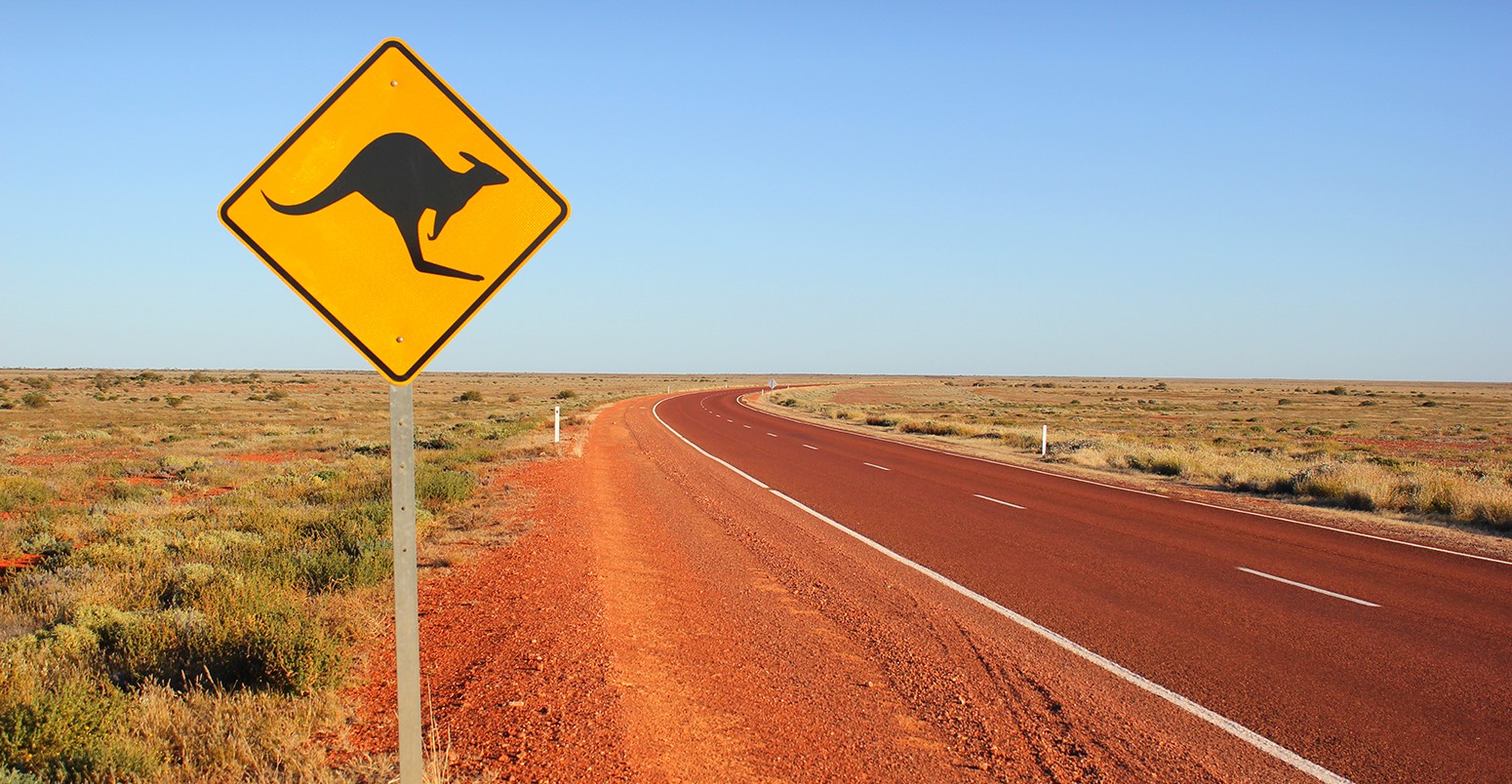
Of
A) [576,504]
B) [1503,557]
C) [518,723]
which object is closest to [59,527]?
[576,504]

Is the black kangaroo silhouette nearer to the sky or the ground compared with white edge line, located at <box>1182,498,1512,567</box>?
nearer to the sky

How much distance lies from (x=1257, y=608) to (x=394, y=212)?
797 cm

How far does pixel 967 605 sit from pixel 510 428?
80.4ft

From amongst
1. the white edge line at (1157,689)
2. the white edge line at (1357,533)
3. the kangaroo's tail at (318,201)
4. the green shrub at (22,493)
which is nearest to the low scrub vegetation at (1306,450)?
the white edge line at (1357,533)

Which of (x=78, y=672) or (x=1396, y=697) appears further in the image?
(x=1396, y=697)

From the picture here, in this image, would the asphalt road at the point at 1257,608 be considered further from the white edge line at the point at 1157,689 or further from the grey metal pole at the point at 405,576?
the grey metal pole at the point at 405,576

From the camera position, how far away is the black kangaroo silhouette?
2.78m

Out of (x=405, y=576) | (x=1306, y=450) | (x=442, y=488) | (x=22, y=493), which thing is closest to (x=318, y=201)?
(x=405, y=576)

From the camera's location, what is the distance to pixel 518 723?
4.54 metres

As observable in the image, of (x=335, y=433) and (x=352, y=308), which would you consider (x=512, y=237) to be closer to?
(x=352, y=308)

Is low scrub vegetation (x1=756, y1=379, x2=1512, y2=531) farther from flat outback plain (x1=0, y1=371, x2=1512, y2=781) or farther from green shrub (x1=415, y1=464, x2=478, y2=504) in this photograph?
green shrub (x1=415, y1=464, x2=478, y2=504)

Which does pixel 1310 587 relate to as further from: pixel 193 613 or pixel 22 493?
pixel 22 493

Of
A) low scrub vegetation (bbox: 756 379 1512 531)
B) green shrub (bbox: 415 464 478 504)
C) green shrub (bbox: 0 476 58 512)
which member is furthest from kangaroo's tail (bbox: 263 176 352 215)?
low scrub vegetation (bbox: 756 379 1512 531)

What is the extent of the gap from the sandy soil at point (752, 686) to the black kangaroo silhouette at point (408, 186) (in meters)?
2.43
